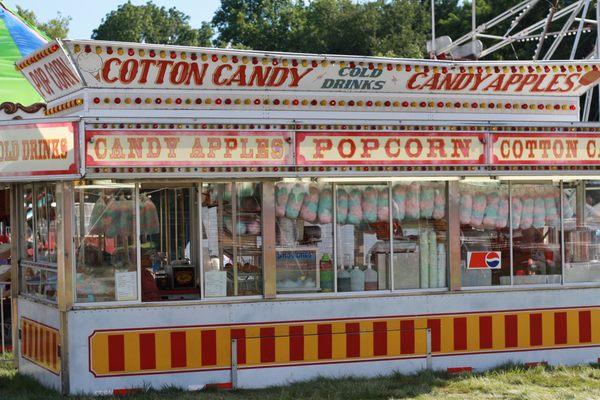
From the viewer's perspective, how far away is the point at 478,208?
1012 centimetres

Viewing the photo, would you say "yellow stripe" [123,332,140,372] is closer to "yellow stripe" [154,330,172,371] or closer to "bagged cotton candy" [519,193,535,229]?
"yellow stripe" [154,330,172,371]

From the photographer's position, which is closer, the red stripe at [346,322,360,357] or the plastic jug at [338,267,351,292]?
the red stripe at [346,322,360,357]

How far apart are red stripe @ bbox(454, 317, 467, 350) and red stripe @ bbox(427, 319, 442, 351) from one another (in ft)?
0.60

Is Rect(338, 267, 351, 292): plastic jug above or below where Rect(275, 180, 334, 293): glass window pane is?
below

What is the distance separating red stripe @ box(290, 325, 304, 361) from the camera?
30.6 ft

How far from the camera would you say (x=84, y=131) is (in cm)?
838

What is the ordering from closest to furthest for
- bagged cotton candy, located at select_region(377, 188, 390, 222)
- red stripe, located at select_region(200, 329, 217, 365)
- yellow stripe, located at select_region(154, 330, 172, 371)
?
yellow stripe, located at select_region(154, 330, 172, 371) → red stripe, located at select_region(200, 329, 217, 365) → bagged cotton candy, located at select_region(377, 188, 390, 222)

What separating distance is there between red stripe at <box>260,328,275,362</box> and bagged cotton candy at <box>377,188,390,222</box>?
165 centimetres

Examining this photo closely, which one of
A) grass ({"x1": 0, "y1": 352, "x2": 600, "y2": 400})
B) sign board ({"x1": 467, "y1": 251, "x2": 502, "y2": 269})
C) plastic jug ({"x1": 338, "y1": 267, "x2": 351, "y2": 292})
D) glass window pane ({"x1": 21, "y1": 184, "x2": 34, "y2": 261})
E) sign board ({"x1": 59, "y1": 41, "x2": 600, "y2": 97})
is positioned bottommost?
grass ({"x1": 0, "y1": 352, "x2": 600, "y2": 400})

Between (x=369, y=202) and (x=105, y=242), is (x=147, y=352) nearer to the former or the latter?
(x=105, y=242)

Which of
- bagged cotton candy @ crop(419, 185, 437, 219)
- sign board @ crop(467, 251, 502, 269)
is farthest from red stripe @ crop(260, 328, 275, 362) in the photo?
sign board @ crop(467, 251, 502, 269)

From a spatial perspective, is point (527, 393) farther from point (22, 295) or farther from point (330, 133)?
point (22, 295)

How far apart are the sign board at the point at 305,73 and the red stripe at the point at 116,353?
2.31 metres

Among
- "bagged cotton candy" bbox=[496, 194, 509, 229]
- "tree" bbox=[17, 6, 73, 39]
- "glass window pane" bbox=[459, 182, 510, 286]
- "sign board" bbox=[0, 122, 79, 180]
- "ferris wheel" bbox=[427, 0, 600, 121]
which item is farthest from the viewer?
"tree" bbox=[17, 6, 73, 39]
